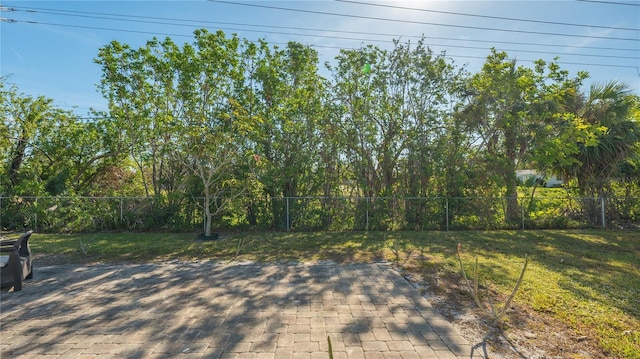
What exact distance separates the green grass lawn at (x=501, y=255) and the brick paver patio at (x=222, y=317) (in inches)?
49.2

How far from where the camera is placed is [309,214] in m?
9.55

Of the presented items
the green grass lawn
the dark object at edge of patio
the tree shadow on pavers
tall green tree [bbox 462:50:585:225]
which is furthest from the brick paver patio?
tall green tree [bbox 462:50:585:225]

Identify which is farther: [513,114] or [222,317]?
[513,114]

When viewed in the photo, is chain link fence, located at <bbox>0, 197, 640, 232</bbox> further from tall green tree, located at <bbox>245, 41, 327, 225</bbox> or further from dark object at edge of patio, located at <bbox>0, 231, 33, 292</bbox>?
dark object at edge of patio, located at <bbox>0, 231, 33, 292</bbox>

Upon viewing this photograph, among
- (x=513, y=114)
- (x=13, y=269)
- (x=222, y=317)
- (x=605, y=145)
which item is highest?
(x=513, y=114)

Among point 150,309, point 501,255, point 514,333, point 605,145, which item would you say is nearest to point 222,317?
point 150,309

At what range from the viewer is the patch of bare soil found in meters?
2.59

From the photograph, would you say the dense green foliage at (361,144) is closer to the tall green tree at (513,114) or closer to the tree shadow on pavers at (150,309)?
the tall green tree at (513,114)

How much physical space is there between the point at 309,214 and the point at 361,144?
110 inches

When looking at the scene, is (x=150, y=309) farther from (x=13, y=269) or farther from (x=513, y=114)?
(x=513, y=114)

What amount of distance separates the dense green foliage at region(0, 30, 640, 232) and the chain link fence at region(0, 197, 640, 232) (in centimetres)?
4

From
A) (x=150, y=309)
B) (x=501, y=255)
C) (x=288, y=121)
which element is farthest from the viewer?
(x=288, y=121)

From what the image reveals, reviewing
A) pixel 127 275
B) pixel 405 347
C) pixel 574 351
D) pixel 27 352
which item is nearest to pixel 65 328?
pixel 27 352

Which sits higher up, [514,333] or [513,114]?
[513,114]
